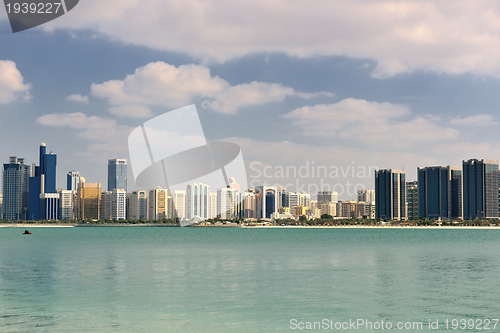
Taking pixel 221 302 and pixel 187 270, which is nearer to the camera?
pixel 221 302

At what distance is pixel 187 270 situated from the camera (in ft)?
131

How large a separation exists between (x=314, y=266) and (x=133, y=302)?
2197cm

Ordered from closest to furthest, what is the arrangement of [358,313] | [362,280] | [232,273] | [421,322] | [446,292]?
[421,322]
[358,313]
[446,292]
[362,280]
[232,273]

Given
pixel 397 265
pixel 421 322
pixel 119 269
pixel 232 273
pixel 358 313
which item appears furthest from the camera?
pixel 397 265

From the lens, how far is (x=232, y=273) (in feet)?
124

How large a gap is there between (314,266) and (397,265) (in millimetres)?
7535

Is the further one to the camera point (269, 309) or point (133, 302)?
point (133, 302)

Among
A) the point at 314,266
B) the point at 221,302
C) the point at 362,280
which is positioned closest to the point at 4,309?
the point at 221,302

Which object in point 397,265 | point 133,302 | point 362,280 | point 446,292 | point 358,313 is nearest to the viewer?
point 358,313

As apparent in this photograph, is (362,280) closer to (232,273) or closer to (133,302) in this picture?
(232,273)

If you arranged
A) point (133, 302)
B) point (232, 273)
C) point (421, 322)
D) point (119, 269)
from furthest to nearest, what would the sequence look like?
point (119, 269) → point (232, 273) → point (133, 302) → point (421, 322)

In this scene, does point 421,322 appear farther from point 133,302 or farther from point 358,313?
point 133,302

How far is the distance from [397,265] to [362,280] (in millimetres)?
12849

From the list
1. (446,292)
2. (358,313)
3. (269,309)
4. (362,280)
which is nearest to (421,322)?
(358,313)
